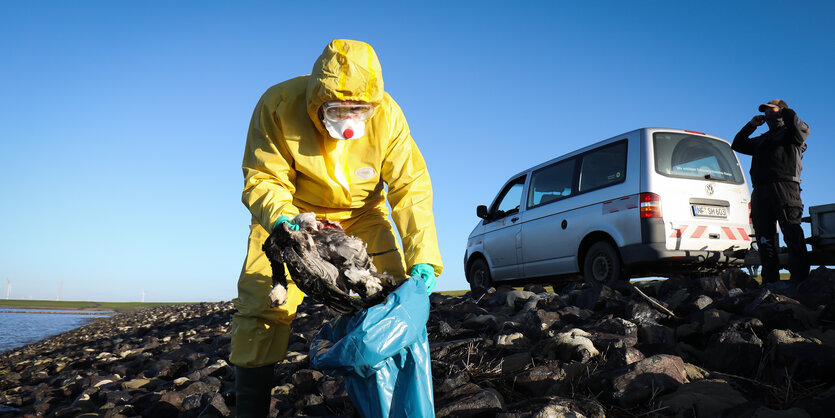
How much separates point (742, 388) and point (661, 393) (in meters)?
0.42

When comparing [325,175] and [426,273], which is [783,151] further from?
[325,175]

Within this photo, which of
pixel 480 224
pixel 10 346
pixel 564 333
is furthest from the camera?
pixel 10 346

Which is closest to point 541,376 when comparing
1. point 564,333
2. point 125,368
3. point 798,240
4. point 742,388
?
point 564,333

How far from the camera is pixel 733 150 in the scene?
628cm

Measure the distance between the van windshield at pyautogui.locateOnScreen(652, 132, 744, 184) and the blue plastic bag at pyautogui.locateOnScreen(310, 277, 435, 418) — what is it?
479 centimetres

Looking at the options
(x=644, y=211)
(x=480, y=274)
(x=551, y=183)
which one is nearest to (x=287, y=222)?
(x=644, y=211)

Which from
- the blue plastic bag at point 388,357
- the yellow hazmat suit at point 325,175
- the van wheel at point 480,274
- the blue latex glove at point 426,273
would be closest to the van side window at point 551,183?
the van wheel at point 480,274

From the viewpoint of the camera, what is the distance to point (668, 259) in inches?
228

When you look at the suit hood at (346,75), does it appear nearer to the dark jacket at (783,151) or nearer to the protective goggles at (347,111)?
the protective goggles at (347,111)

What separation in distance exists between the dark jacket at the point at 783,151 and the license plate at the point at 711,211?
1.85 ft

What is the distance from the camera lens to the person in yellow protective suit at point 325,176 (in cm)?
235

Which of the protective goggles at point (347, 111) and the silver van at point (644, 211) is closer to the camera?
the protective goggles at point (347, 111)

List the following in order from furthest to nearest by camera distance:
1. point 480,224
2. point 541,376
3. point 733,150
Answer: point 480,224 < point 733,150 < point 541,376

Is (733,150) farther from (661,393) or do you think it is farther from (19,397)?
(19,397)
